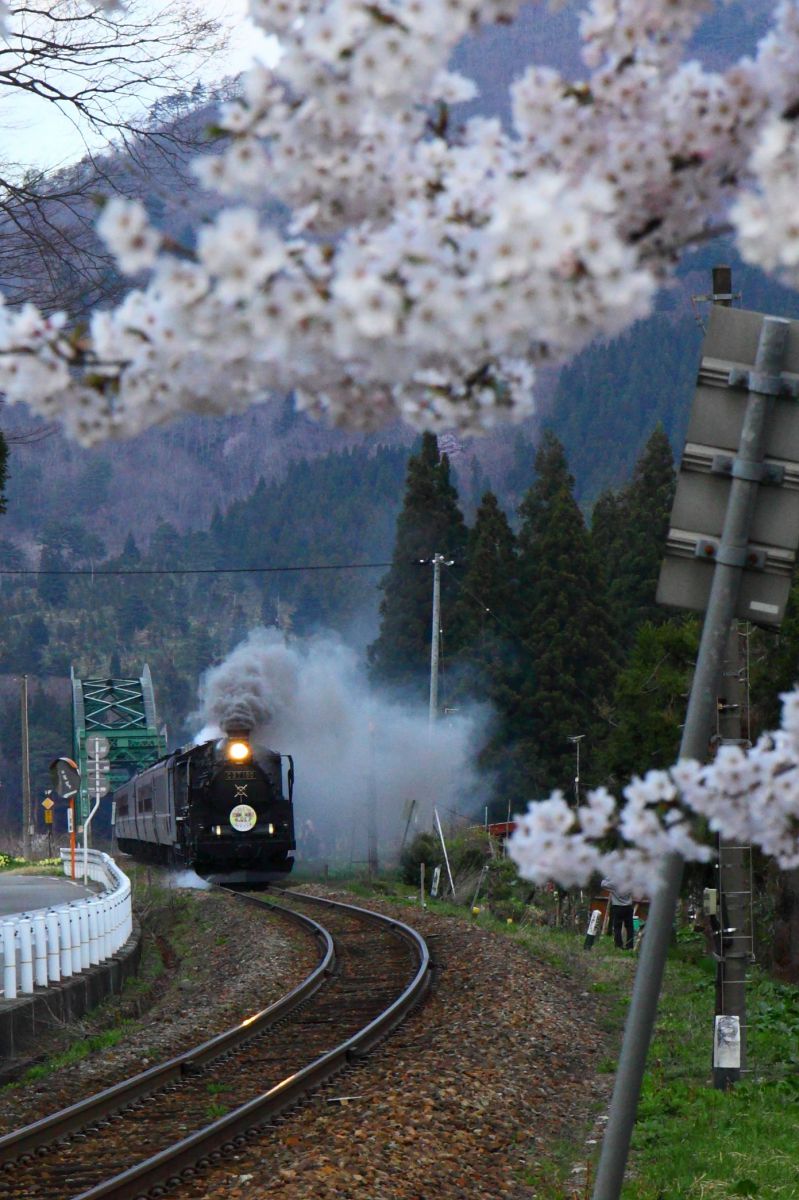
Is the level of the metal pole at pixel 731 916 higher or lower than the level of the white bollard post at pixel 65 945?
higher

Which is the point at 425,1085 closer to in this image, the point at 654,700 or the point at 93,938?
the point at 93,938

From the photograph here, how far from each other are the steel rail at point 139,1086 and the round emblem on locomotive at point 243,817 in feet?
45.4

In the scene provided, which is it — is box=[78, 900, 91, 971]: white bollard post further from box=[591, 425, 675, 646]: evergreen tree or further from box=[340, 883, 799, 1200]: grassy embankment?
box=[591, 425, 675, 646]: evergreen tree

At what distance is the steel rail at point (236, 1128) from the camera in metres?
8.27

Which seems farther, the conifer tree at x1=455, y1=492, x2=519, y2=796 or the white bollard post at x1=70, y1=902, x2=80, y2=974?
the conifer tree at x1=455, y1=492, x2=519, y2=796

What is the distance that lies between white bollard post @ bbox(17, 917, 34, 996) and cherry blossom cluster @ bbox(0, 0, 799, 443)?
11.3 metres

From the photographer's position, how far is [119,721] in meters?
79.5

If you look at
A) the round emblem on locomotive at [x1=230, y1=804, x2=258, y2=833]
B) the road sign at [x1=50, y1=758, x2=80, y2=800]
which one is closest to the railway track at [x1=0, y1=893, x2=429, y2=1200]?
the road sign at [x1=50, y1=758, x2=80, y2=800]

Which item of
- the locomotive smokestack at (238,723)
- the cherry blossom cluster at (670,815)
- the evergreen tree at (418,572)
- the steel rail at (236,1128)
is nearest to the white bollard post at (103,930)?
the steel rail at (236,1128)

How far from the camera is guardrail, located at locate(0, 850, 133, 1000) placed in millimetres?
13759

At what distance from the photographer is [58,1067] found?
41.3 ft

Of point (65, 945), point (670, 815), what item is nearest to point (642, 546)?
point (65, 945)

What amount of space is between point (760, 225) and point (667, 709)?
834 inches

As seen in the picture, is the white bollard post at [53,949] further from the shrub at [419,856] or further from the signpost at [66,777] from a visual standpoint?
the shrub at [419,856]
